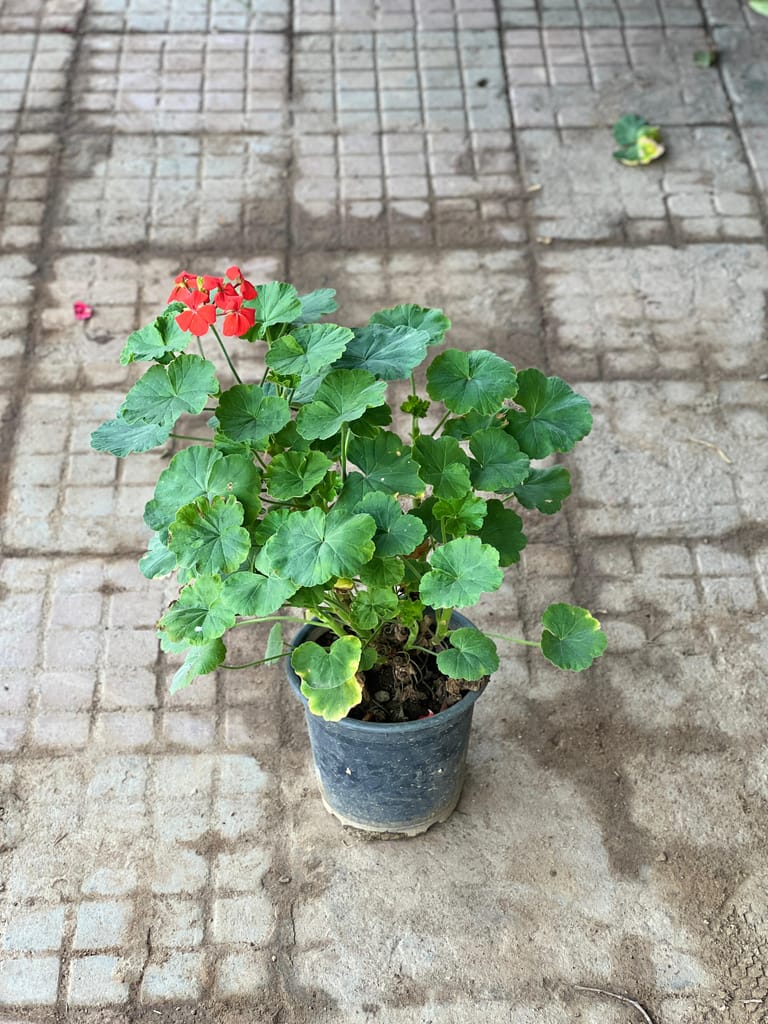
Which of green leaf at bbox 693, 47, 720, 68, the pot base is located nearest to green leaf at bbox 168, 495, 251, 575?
the pot base

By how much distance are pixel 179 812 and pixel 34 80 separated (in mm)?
3840

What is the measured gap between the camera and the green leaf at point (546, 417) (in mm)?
2523

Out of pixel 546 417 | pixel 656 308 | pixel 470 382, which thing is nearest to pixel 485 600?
pixel 546 417

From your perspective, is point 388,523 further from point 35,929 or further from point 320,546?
point 35,929

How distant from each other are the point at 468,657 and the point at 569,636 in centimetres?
26

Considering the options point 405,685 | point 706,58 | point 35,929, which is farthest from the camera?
point 706,58

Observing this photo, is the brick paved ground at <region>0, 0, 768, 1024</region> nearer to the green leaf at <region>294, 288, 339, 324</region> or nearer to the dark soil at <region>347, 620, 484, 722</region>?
the dark soil at <region>347, 620, 484, 722</region>

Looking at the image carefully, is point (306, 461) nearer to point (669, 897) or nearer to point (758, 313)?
point (669, 897)

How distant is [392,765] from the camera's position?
9.00 ft

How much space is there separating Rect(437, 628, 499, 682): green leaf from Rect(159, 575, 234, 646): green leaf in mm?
460

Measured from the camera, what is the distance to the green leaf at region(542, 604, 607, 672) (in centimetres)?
251

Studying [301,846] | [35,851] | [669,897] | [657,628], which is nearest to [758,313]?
[657,628]

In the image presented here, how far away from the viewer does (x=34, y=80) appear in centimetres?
543

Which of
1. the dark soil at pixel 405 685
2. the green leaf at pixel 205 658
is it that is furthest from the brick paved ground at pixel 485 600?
the green leaf at pixel 205 658
